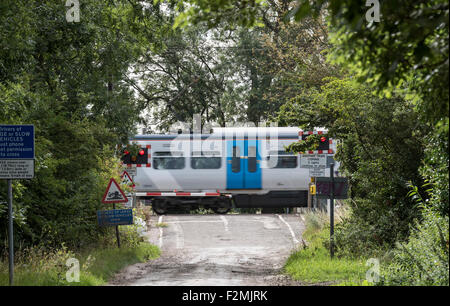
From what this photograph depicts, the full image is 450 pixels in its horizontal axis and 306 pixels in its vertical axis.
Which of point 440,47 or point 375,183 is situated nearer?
point 440,47

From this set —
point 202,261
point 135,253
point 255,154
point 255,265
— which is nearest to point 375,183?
point 255,265

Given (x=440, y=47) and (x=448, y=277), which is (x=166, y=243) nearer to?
(x=448, y=277)

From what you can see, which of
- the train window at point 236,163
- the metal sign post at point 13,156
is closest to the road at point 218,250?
the train window at point 236,163

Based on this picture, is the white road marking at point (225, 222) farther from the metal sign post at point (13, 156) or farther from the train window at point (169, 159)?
the metal sign post at point (13, 156)

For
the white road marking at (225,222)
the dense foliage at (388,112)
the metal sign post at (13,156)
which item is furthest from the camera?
the white road marking at (225,222)

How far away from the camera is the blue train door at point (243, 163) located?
28594 mm

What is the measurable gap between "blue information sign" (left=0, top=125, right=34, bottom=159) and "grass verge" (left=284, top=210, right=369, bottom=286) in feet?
18.3

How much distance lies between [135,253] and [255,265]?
329cm

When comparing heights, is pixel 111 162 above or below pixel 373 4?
below

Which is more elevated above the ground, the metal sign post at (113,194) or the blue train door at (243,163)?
the blue train door at (243,163)

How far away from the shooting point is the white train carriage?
2866cm

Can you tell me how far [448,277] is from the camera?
880 centimetres

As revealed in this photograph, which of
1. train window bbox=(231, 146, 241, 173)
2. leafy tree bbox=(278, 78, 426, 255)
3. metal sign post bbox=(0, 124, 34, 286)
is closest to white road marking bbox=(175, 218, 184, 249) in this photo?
train window bbox=(231, 146, 241, 173)

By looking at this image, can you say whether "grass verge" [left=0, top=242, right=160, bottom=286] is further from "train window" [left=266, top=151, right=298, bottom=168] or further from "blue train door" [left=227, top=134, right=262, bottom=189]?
"train window" [left=266, top=151, right=298, bottom=168]
